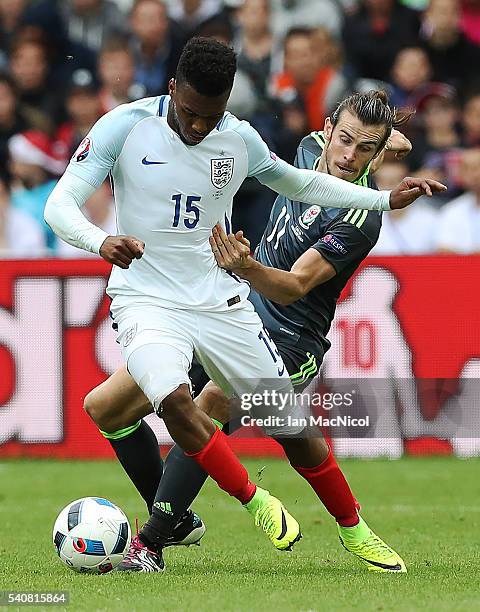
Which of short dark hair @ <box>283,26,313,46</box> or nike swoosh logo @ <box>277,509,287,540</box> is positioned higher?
short dark hair @ <box>283,26,313,46</box>

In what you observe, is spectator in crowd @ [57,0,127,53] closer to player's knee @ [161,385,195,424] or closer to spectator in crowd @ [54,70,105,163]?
spectator in crowd @ [54,70,105,163]

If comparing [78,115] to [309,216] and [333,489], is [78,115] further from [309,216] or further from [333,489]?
[333,489]

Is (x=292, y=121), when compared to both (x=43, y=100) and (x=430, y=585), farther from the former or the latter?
(x=430, y=585)

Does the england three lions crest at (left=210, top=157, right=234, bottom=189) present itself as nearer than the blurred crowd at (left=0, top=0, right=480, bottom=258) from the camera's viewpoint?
Yes

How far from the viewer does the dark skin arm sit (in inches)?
232

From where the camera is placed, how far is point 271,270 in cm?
614

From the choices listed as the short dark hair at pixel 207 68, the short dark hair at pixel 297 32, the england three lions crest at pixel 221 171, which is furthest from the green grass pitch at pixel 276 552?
the short dark hair at pixel 297 32

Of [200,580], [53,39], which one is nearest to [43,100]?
[53,39]

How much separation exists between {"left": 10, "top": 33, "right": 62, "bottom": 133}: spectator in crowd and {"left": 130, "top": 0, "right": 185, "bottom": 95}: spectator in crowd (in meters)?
0.98

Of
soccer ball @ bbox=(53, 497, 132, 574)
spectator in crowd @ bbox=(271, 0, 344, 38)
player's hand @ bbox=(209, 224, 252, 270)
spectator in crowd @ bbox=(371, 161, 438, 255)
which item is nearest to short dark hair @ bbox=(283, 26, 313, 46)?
spectator in crowd @ bbox=(271, 0, 344, 38)

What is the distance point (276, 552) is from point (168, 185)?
219 cm

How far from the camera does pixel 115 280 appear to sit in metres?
6.18

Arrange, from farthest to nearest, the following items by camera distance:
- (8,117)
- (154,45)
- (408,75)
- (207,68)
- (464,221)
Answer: (154,45) → (8,117) → (408,75) → (464,221) → (207,68)

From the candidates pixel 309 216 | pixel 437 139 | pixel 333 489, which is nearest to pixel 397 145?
pixel 309 216
